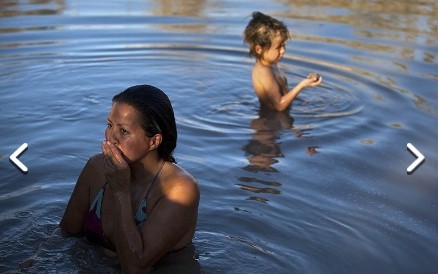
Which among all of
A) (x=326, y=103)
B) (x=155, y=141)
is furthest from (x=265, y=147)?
(x=155, y=141)

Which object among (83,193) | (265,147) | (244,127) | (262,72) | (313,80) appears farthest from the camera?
(262,72)

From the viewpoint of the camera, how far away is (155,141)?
413 cm

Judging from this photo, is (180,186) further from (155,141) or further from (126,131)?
(126,131)

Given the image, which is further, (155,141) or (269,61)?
(269,61)

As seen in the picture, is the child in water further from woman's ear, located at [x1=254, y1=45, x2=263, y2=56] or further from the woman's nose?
the woman's nose

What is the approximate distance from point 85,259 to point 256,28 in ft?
13.6

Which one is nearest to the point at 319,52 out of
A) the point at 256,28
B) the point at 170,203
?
the point at 256,28

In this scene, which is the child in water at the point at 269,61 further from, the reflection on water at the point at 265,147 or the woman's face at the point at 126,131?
the woman's face at the point at 126,131

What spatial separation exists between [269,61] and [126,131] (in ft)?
14.3

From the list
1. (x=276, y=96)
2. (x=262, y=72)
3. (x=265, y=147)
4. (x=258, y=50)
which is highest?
(x=258, y=50)

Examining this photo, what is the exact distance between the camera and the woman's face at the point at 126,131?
4.01 m

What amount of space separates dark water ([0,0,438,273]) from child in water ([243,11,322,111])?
19 cm

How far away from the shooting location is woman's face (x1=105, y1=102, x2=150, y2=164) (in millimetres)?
4008

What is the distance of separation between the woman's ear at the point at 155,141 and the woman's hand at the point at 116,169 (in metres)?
0.20
